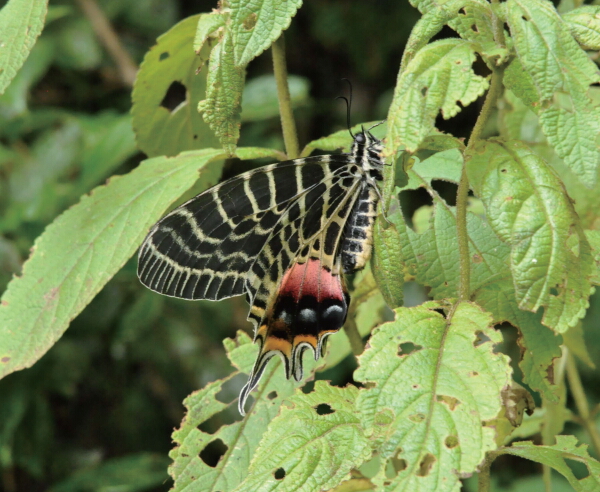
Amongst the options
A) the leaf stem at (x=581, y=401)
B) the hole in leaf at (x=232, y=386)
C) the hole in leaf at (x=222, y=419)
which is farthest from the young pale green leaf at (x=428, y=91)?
the hole in leaf at (x=222, y=419)

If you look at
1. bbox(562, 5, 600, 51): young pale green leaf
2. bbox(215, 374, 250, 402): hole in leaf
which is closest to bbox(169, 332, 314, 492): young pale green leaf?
bbox(562, 5, 600, 51): young pale green leaf

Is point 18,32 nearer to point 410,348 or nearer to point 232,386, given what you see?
point 410,348

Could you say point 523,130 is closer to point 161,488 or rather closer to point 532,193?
point 532,193

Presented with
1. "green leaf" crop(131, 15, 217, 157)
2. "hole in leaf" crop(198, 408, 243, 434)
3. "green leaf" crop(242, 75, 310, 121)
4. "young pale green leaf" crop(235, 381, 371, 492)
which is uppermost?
"green leaf" crop(242, 75, 310, 121)

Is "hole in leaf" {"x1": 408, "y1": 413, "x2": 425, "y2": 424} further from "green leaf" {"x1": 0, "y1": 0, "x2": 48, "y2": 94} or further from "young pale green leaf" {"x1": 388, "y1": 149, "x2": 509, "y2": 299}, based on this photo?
"green leaf" {"x1": 0, "y1": 0, "x2": 48, "y2": 94}

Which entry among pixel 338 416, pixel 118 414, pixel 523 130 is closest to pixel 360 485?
pixel 338 416
